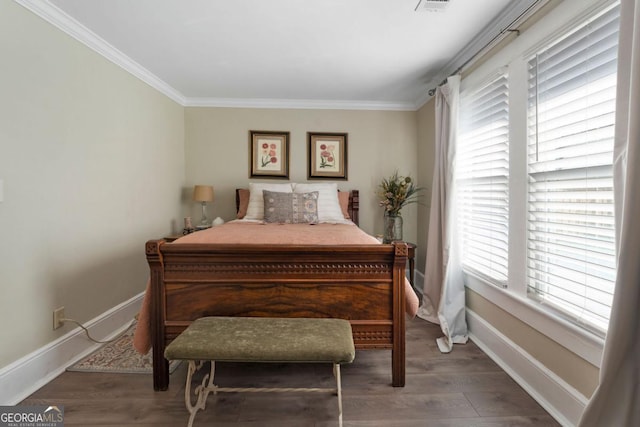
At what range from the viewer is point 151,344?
5.57 ft

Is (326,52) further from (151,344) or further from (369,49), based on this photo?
(151,344)

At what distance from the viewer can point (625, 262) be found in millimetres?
1023

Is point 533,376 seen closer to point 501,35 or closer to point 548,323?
point 548,323

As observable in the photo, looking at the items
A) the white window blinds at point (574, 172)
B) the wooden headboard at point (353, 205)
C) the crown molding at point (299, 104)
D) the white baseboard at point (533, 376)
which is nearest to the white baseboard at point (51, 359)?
the wooden headboard at point (353, 205)

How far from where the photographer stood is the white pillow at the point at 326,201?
325 cm

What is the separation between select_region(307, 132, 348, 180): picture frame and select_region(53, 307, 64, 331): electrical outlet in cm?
267

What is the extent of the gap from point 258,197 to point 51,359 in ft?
6.81

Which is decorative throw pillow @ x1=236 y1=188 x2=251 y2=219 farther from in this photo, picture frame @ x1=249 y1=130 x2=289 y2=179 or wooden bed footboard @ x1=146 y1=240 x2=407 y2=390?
wooden bed footboard @ x1=146 y1=240 x2=407 y2=390

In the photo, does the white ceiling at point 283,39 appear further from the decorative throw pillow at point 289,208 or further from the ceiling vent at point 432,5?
the decorative throw pillow at point 289,208

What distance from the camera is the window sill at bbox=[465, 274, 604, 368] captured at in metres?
1.34

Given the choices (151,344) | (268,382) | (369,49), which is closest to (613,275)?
(268,382)

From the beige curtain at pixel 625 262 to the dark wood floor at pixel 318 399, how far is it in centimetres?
52

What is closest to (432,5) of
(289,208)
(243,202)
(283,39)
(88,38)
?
(283,39)

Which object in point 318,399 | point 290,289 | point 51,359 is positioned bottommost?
point 318,399
